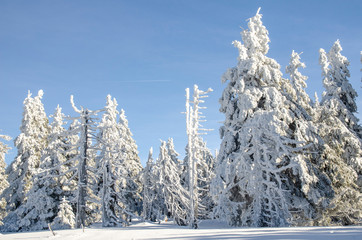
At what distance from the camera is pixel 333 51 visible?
27.1 metres

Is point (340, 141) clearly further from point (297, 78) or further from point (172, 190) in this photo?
point (172, 190)

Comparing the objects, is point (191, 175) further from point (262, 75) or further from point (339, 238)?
point (339, 238)

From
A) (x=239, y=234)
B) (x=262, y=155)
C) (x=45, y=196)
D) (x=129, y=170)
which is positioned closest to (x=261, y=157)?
(x=262, y=155)

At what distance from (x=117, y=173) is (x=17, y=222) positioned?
936cm

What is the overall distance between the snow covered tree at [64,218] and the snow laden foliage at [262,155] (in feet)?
42.0

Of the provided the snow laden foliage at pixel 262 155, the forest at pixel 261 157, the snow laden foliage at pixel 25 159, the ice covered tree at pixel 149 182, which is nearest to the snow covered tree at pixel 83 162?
the forest at pixel 261 157

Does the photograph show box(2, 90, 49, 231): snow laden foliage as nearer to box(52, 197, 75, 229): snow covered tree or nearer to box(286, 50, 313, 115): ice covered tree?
box(52, 197, 75, 229): snow covered tree

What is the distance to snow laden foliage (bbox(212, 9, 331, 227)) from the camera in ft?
55.1

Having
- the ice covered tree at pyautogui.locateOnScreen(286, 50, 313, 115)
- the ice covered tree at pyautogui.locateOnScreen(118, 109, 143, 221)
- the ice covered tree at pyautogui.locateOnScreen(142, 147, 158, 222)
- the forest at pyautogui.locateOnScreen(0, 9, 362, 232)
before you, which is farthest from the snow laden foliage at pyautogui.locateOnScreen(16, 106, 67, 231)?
the ice covered tree at pyautogui.locateOnScreen(286, 50, 313, 115)

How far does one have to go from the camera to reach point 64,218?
76.5ft

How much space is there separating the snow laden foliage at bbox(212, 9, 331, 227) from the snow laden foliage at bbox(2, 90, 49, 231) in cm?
1799

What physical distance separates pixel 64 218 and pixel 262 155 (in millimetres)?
16477

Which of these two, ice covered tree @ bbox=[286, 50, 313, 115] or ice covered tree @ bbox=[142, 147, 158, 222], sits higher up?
ice covered tree @ bbox=[286, 50, 313, 115]

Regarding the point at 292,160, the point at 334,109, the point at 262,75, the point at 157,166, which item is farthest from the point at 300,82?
the point at 157,166
